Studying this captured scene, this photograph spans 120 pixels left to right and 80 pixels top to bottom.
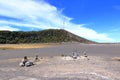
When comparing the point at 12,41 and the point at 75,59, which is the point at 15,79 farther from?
the point at 12,41

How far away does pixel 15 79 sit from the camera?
20.1 m

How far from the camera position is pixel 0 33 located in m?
141

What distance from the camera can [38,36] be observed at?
142 meters

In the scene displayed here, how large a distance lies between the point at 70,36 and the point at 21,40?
79.5 feet

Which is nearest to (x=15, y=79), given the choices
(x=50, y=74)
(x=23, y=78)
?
(x=23, y=78)

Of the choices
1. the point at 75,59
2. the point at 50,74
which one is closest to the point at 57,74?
the point at 50,74

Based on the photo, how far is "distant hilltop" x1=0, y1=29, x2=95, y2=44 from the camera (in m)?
134

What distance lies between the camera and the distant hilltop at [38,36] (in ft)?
439

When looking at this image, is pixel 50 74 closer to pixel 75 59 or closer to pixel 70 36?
pixel 75 59

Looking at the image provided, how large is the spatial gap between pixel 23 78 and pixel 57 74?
2951mm

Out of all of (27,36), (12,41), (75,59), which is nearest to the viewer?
(75,59)

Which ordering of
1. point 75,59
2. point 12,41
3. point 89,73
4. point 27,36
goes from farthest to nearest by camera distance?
point 27,36, point 12,41, point 75,59, point 89,73

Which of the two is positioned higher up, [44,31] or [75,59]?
[44,31]

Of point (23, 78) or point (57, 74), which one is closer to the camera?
point (23, 78)
